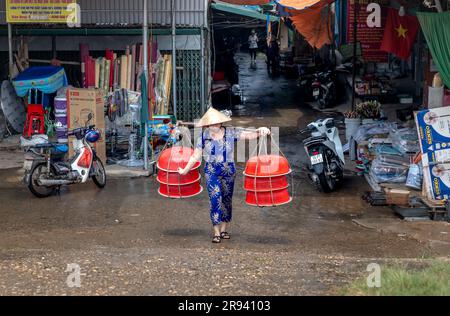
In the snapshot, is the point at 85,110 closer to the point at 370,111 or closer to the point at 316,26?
the point at 370,111

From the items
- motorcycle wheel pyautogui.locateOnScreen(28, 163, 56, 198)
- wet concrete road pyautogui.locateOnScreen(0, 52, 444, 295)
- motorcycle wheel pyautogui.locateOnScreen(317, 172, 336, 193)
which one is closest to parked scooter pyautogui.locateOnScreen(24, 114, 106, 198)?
motorcycle wheel pyautogui.locateOnScreen(28, 163, 56, 198)

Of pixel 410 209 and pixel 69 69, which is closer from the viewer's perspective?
pixel 410 209

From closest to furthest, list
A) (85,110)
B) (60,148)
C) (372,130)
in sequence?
(60,148)
(85,110)
(372,130)

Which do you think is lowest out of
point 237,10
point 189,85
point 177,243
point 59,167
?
point 177,243

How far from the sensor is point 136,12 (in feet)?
58.2

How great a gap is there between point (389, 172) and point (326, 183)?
1.04m

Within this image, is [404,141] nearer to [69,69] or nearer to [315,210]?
[315,210]

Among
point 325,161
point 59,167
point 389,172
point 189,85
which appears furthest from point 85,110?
point 389,172

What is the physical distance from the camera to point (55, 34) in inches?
705

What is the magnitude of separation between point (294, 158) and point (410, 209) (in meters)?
4.74

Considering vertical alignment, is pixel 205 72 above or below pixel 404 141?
above

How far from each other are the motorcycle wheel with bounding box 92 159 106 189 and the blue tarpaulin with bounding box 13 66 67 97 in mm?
4357

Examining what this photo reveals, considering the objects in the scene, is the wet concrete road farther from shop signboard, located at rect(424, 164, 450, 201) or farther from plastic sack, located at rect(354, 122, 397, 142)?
plastic sack, located at rect(354, 122, 397, 142)

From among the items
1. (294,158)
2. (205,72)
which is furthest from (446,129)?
(205,72)
